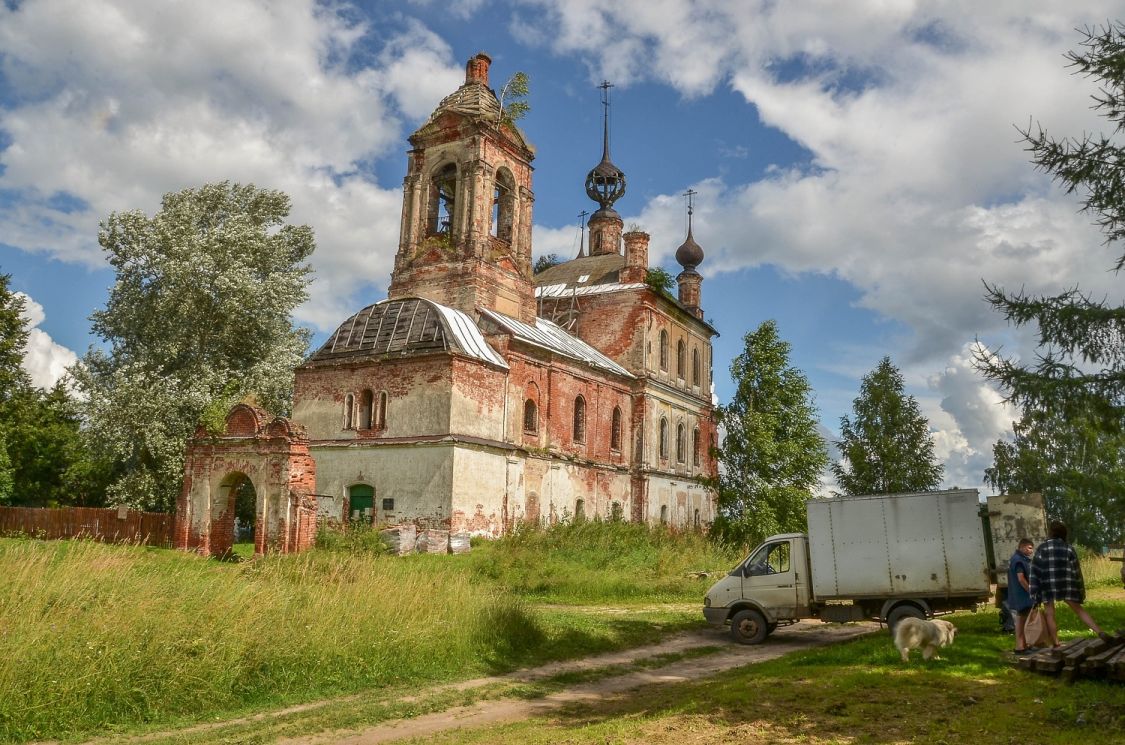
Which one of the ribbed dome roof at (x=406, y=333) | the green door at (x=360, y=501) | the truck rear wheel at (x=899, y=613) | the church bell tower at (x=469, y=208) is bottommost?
the truck rear wheel at (x=899, y=613)

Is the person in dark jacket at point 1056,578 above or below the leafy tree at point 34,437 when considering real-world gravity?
below

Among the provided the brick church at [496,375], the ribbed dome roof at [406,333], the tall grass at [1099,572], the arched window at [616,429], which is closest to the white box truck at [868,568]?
the tall grass at [1099,572]

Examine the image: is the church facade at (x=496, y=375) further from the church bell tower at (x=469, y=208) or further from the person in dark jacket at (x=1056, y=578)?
the person in dark jacket at (x=1056, y=578)

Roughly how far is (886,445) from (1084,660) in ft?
82.8

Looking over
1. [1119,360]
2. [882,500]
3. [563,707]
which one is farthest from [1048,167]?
[563,707]

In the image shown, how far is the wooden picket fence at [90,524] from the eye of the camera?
2475 cm

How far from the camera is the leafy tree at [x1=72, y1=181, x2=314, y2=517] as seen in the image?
1188 inches

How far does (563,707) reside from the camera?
9508mm

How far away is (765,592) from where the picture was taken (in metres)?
14.5

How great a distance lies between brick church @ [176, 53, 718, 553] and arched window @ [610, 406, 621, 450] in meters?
0.07

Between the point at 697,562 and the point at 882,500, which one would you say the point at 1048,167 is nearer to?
the point at 882,500

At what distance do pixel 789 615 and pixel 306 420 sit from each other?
19453 mm

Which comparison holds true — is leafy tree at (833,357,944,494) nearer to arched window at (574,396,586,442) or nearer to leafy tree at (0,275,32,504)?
arched window at (574,396,586,442)

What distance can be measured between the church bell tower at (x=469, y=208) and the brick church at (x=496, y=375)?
0.23 feet
